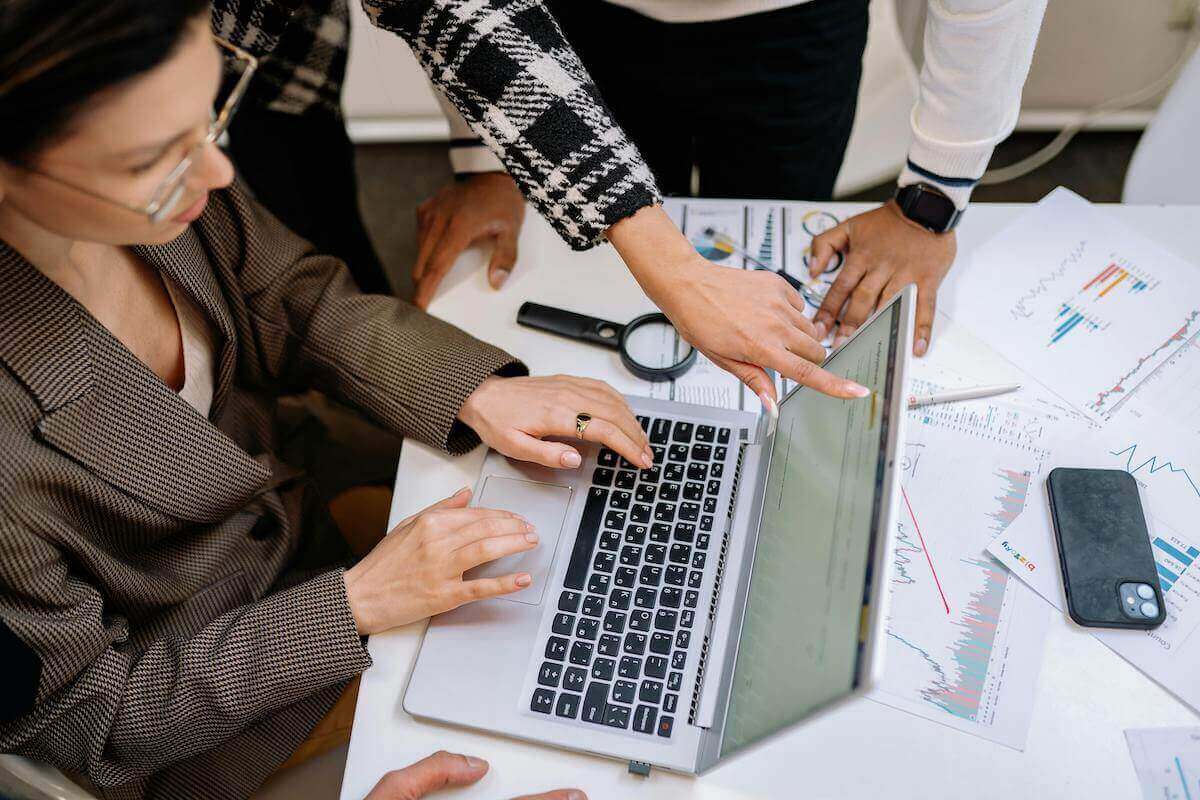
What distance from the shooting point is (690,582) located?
30.5 inches

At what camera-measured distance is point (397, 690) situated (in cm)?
77

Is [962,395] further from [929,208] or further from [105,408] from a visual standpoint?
[105,408]

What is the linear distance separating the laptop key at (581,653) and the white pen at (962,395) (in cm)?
44

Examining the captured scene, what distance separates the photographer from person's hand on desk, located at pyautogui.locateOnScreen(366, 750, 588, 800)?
2.22 ft

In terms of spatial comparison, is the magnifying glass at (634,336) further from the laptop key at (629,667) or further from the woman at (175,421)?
the laptop key at (629,667)

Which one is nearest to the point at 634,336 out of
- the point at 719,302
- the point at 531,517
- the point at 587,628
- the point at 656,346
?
the point at 656,346

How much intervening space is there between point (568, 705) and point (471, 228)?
640 millimetres

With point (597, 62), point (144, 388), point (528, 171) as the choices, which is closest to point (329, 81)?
point (597, 62)

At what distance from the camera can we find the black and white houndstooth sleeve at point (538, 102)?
0.84 m

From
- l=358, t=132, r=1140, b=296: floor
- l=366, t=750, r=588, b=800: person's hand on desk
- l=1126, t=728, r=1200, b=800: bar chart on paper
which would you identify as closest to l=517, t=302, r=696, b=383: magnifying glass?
l=366, t=750, r=588, b=800: person's hand on desk

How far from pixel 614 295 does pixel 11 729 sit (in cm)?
75

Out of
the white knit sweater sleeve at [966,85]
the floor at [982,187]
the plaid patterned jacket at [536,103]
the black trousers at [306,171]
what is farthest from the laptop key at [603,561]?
the floor at [982,187]

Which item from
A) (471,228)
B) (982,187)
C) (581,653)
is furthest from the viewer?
(982,187)

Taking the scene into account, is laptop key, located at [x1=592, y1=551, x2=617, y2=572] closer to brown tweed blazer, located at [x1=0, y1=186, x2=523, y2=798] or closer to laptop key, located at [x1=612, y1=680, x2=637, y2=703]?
laptop key, located at [x1=612, y1=680, x2=637, y2=703]
